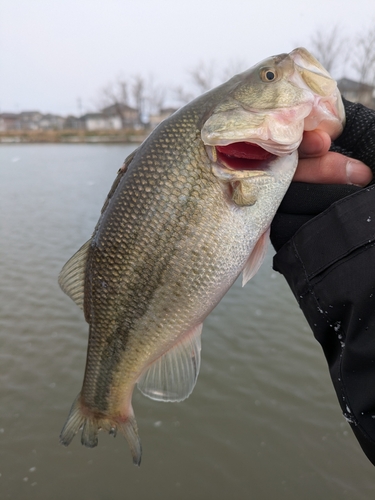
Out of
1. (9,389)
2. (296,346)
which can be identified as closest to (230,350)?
(296,346)

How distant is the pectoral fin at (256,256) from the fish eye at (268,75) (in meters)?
0.72

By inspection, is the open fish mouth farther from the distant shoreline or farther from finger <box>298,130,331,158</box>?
the distant shoreline

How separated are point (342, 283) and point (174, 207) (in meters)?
0.79

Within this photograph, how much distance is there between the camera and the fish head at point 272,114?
66.4 inches

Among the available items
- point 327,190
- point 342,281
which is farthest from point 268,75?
point 342,281

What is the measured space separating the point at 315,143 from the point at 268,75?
Answer: 0.41m

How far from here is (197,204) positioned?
1.74 meters

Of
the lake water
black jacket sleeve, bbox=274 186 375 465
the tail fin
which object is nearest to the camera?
black jacket sleeve, bbox=274 186 375 465

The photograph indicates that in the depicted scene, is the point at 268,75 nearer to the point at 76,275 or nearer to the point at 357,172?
the point at 357,172

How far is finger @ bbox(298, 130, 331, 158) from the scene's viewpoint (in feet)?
5.53

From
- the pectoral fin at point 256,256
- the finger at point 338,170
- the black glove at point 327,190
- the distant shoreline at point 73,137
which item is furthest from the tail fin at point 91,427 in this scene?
the distant shoreline at point 73,137

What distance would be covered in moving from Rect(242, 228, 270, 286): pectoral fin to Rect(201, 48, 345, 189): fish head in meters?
0.34

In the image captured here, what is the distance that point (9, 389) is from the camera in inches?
161

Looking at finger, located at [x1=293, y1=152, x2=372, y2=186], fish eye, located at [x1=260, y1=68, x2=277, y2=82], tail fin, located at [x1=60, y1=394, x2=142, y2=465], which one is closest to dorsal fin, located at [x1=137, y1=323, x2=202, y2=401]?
tail fin, located at [x1=60, y1=394, x2=142, y2=465]
